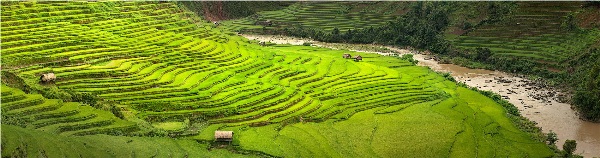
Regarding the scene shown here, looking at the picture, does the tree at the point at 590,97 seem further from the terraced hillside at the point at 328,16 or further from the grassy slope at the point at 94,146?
the terraced hillside at the point at 328,16

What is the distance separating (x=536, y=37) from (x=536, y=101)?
11.3 m

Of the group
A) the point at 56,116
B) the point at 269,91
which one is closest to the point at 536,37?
the point at 269,91

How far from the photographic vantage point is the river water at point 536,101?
2544 centimetres

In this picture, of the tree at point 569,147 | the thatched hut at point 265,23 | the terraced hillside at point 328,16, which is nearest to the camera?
the tree at point 569,147

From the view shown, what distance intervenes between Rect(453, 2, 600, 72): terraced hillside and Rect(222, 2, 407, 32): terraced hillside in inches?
434

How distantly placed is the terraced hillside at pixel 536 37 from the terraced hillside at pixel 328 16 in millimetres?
11018

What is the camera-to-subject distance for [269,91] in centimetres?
2625

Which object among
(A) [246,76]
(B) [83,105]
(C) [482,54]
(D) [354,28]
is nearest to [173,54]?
(A) [246,76]

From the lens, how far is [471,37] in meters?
44.1

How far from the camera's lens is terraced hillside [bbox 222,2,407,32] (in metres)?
53.8

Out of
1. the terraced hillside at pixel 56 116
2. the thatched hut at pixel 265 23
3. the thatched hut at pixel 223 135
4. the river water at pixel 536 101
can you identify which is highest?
the terraced hillside at pixel 56 116

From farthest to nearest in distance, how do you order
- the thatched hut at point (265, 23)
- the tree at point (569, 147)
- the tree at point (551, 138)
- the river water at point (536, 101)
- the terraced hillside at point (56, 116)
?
the thatched hut at point (265, 23), the river water at point (536, 101), the tree at point (551, 138), the tree at point (569, 147), the terraced hillside at point (56, 116)

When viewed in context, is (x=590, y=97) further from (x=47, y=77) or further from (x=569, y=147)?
(x=47, y=77)

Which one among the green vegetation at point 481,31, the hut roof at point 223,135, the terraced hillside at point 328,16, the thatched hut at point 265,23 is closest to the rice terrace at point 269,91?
the hut roof at point 223,135
